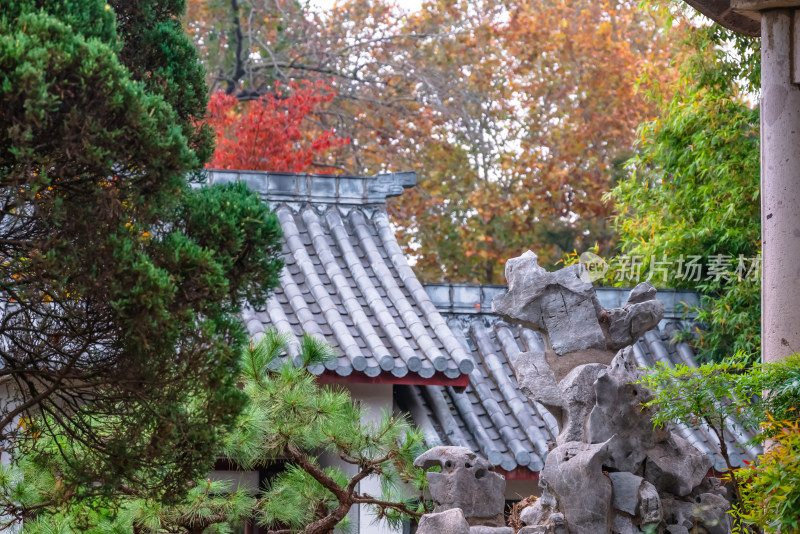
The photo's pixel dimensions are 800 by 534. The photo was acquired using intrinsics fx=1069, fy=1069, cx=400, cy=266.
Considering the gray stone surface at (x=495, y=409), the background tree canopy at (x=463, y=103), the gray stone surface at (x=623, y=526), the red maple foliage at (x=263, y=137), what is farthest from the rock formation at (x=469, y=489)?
the background tree canopy at (x=463, y=103)

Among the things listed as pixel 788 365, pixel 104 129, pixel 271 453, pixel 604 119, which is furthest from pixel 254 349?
pixel 604 119

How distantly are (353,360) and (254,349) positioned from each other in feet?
4.95

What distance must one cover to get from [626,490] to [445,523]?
0.74 meters

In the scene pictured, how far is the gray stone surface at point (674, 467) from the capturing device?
4410 mm

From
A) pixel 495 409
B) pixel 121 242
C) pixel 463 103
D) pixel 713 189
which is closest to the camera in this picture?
pixel 121 242

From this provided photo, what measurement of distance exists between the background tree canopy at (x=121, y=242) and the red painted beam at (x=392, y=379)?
250 cm

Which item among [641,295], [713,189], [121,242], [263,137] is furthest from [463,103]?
[121,242]

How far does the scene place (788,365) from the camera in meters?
3.98

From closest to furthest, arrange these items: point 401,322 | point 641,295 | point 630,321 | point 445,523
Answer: point 445,523 → point 630,321 → point 641,295 → point 401,322

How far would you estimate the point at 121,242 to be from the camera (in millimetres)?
3324

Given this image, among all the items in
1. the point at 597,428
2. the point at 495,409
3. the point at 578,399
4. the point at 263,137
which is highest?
the point at 263,137

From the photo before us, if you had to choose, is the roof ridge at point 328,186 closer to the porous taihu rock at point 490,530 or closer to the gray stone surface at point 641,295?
the gray stone surface at point 641,295

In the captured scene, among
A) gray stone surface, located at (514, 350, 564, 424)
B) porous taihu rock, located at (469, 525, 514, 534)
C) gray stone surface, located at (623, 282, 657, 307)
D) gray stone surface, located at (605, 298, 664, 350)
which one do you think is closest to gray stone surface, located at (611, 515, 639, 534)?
porous taihu rock, located at (469, 525, 514, 534)

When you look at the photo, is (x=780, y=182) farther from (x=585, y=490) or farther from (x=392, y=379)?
(x=392, y=379)
